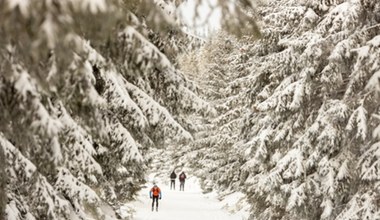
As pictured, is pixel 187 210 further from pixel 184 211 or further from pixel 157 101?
pixel 157 101

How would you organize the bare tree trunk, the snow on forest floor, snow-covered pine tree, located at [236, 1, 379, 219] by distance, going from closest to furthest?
the bare tree trunk → snow-covered pine tree, located at [236, 1, 379, 219] → the snow on forest floor

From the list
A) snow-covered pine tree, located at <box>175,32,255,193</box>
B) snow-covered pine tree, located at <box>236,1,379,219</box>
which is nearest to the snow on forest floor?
snow-covered pine tree, located at <box>175,32,255,193</box>

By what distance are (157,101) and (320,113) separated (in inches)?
176

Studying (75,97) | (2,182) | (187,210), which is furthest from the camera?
(187,210)

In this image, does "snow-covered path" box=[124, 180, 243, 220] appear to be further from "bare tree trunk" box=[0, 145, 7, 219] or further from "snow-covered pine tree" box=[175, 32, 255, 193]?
"bare tree trunk" box=[0, 145, 7, 219]

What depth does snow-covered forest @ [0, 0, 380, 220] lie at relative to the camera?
371 centimetres

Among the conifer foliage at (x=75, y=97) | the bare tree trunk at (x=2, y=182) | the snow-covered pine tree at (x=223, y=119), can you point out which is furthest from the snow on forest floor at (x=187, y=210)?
the bare tree trunk at (x=2, y=182)

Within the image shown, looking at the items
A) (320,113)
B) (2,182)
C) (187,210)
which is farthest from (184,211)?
(2,182)

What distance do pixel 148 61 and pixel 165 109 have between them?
3900mm

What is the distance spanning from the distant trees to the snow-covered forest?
1.3 inches

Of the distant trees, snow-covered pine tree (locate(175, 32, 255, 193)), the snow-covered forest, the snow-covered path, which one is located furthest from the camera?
snow-covered pine tree (locate(175, 32, 255, 193))

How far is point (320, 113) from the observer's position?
11844 mm

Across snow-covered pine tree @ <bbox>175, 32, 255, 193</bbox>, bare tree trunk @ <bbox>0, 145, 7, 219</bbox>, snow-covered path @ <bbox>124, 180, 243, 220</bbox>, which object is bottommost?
bare tree trunk @ <bbox>0, 145, 7, 219</bbox>

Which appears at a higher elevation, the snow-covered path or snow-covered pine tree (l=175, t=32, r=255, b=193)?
snow-covered pine tree (l=175, t=32, r=255, b=193)
